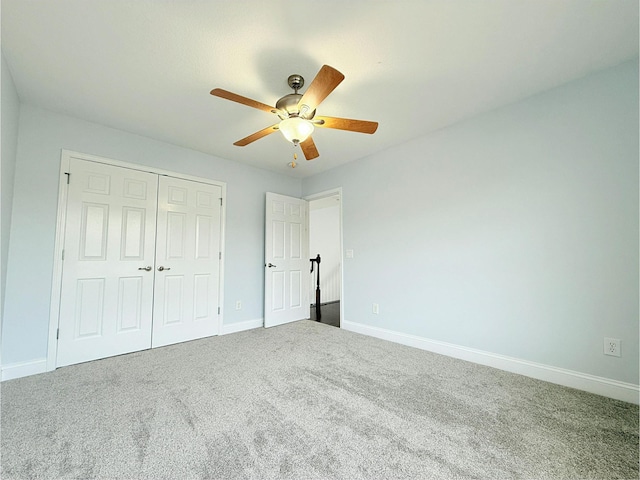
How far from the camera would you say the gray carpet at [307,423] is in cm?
124

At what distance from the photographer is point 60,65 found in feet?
6.05

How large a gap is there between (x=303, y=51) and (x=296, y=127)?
478 millimetres

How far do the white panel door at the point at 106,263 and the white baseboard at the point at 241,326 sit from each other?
2.81ft

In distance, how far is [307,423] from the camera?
155 centimetres

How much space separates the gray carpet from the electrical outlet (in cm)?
35

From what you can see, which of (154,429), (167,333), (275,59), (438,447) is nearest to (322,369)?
(438,447)

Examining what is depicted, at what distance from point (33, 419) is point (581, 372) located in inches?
148

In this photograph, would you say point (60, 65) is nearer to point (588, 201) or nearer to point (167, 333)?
point (167, 333)

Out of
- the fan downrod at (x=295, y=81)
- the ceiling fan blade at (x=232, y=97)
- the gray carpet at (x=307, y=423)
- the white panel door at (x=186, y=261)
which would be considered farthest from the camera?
the white panel door at (x=186, y=261)

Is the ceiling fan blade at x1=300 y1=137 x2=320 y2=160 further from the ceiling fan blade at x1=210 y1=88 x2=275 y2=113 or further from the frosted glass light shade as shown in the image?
the ceiling fan blade at x1=210 y1=88 x2=275 y2=113

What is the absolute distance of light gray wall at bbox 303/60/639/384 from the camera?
1.84 m

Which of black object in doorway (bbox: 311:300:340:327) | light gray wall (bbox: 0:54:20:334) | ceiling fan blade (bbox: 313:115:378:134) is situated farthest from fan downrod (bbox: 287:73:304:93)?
black object in doorway (bbox: 311:300:340:327)

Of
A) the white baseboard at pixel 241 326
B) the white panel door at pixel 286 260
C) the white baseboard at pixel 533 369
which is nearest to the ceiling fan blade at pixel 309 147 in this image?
the white panel door at pixel 286 260

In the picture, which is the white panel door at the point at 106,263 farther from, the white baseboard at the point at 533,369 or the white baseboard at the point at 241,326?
the white baseboard at the point at 533,369
